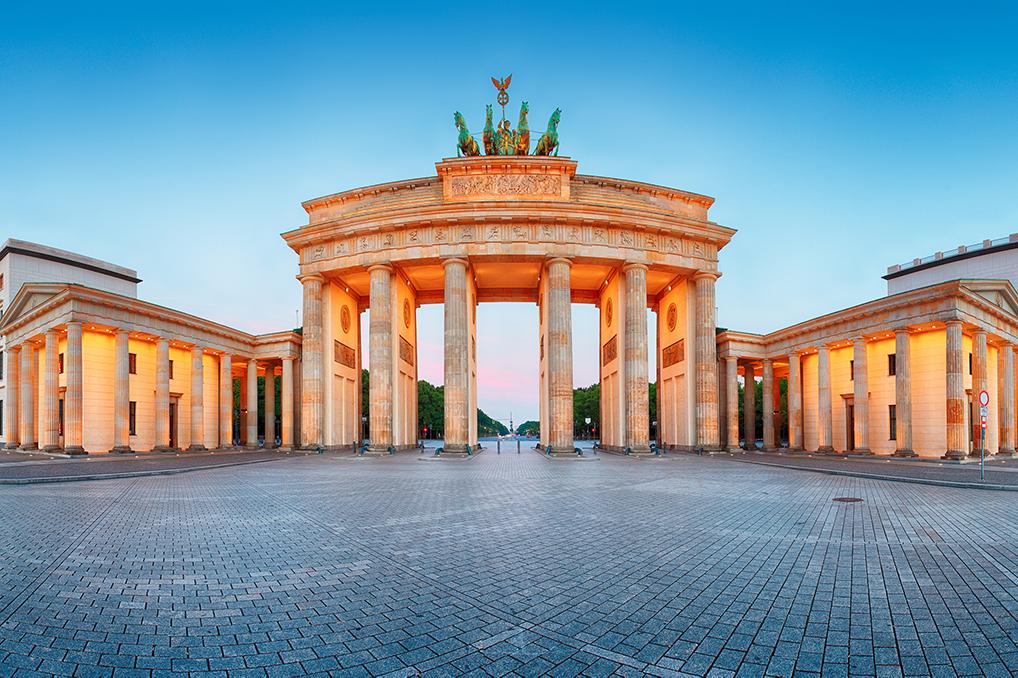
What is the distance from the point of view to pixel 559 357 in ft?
112

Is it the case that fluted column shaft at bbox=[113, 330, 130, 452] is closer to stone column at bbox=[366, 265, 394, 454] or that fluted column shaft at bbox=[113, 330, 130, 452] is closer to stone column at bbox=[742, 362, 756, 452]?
stone column at bbox=[366, 265, 394, 454]

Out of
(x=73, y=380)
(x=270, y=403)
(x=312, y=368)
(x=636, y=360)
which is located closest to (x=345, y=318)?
(x=312, y=368)

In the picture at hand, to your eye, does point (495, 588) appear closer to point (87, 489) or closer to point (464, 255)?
point (87, 489)

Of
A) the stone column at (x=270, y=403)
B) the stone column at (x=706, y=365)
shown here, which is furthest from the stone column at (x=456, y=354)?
the stone column at (x=270, y=403)

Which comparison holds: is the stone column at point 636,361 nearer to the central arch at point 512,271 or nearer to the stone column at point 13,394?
the central arch at point 512,271

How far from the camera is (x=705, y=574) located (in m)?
6.62

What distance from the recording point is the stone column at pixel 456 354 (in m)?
34.1

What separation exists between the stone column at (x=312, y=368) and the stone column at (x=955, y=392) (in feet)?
123

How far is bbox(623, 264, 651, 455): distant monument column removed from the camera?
34.9 m

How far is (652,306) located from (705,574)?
43.5 metres

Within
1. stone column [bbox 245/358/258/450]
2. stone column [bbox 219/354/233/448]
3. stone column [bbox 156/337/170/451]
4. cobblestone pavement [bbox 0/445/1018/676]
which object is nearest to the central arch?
stone column [bbox 156/337/170/451]

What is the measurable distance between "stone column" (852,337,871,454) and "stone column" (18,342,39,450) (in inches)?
2185

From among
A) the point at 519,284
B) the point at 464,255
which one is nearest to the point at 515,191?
the point at 464,255

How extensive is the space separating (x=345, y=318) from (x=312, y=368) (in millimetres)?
6499
